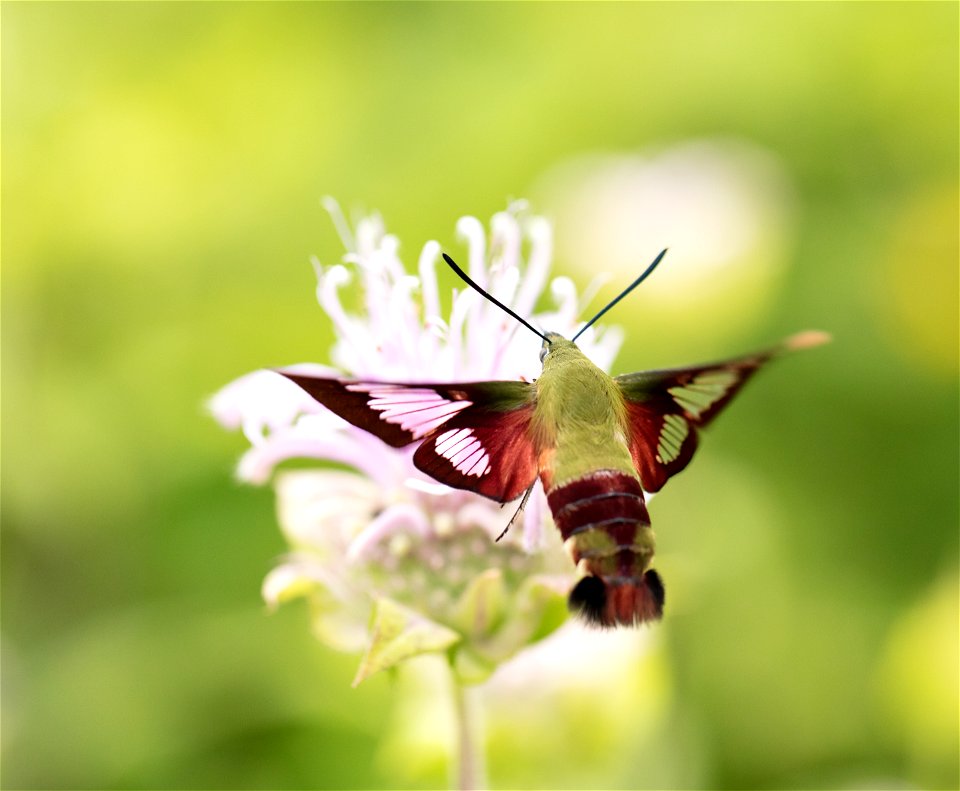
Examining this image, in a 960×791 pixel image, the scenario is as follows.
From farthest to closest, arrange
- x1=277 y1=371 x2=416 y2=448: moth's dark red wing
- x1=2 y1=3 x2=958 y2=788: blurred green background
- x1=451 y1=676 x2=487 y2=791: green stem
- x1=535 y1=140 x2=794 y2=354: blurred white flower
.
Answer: x1=535 y1=140 x2=794 y2=354: blurred white flower < x1=2 y1=3 x2=958 y2=788: blurred green background < x1=451 y1=676 x2=487 y2=791: green stem < x1=277 y1=371 x2=416 y2=448: moth's dark red wing

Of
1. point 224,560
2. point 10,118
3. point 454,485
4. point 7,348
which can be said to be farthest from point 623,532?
point 10,118

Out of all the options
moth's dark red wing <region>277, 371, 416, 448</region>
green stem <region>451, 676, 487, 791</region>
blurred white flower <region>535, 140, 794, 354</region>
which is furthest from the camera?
blurred white flower <region>535, 140, 794, 354</region>

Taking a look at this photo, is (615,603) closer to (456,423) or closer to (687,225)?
(456,423)

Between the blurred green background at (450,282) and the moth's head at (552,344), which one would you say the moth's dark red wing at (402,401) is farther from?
the blurred green background at (450,282)

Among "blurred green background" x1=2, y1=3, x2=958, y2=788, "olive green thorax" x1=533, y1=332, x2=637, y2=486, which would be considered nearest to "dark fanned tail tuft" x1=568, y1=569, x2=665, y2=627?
"olive green thorax" x1=533, y1=332, x2=637, y2=486

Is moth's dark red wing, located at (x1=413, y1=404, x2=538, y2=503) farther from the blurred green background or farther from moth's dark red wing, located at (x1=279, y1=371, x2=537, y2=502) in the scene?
the blurred green background

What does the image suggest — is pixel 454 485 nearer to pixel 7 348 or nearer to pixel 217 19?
pixel 7 348

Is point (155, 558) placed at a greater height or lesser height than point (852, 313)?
lesser

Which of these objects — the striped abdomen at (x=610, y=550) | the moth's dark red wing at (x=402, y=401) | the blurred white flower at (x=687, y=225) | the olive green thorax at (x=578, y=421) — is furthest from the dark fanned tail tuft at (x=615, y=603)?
the blurred white flower at (x=687, y=225)
